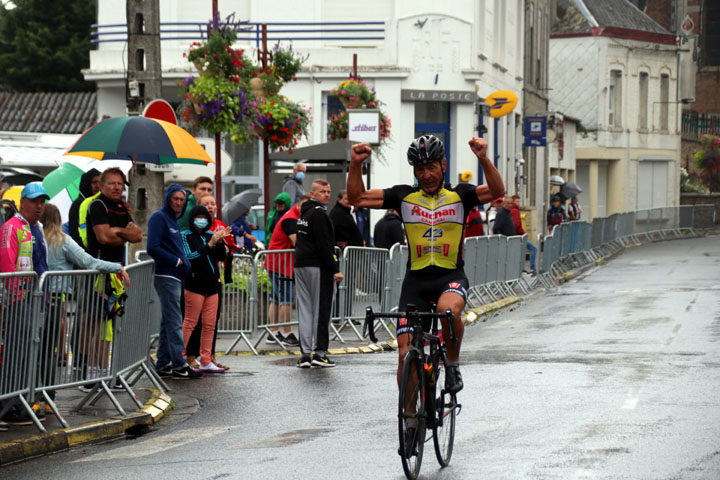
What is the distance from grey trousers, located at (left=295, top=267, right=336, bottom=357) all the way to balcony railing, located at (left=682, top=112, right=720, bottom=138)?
5584cm

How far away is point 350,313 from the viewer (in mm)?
17141

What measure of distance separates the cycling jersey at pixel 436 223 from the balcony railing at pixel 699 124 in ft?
200

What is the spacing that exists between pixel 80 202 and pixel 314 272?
2857 mm

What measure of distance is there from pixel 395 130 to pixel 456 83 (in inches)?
81.9

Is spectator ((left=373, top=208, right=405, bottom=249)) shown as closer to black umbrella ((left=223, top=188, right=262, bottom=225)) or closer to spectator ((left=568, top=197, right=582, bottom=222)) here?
black umbrella ((left=223, top=188, right=262, bottom=225))

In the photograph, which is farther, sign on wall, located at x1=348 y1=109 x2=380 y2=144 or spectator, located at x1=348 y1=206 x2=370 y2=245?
sign on wall, located at x1=348 y1=109 x2=380 y2=144

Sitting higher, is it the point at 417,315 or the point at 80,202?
the point at 80,202

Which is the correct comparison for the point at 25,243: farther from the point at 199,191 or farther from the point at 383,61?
the point at 383,61

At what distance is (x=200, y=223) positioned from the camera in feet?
42.9

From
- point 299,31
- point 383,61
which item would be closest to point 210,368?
point 383,61

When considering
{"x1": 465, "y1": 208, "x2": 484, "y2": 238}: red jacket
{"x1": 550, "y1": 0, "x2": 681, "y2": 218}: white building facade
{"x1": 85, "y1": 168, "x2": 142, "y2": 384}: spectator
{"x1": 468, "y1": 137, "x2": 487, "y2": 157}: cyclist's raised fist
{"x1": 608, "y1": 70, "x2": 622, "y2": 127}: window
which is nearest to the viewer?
{"x1": 468, "y1": 137, "x2": 487, "y2": 157}: cyclist's raised fist

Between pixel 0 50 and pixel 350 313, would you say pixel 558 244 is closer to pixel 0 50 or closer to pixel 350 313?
pixel 350 313

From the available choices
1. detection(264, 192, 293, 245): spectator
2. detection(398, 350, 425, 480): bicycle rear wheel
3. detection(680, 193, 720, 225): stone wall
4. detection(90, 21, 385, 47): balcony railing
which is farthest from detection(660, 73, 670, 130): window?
detection(398, 350, 425, 480): bicycle rear wheel

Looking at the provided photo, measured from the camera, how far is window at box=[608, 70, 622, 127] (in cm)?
6091
